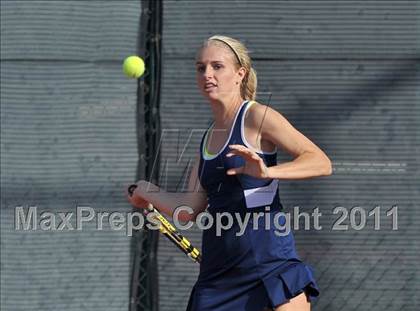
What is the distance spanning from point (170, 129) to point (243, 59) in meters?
1.68

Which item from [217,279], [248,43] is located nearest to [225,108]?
[217,279]

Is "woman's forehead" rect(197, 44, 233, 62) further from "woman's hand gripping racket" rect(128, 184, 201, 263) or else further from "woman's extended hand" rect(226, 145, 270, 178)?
"woman's hand gripping racket" rect(128, 184, 201, 263)

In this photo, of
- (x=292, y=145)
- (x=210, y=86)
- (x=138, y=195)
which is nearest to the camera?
(x=292, y=145)

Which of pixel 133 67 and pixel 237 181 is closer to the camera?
pixel 237 181

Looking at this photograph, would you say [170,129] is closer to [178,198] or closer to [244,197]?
[178,198]

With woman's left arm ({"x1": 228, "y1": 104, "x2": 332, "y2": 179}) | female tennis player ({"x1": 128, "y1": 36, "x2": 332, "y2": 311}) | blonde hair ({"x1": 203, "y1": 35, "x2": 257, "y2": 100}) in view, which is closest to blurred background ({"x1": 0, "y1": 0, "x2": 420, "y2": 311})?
blonde hair ({"x1": 203, "y1": 35, "x2": 257, "y2": 100})

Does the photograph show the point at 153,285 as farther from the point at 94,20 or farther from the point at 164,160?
the point at 94,20

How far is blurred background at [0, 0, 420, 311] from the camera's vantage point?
4391mm

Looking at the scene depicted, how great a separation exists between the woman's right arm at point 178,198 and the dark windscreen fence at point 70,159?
1430 mm

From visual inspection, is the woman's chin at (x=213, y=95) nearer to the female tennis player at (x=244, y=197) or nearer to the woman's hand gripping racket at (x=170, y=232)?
the female tennis player at (x=244, y=197)

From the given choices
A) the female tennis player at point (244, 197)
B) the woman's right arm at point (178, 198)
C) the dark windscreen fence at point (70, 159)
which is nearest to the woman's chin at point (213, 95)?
the female tennis player at point (244, 197)

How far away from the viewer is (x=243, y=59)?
285 cm

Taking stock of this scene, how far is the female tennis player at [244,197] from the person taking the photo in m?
2.66

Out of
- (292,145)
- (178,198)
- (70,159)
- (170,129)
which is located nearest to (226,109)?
(292,145)
